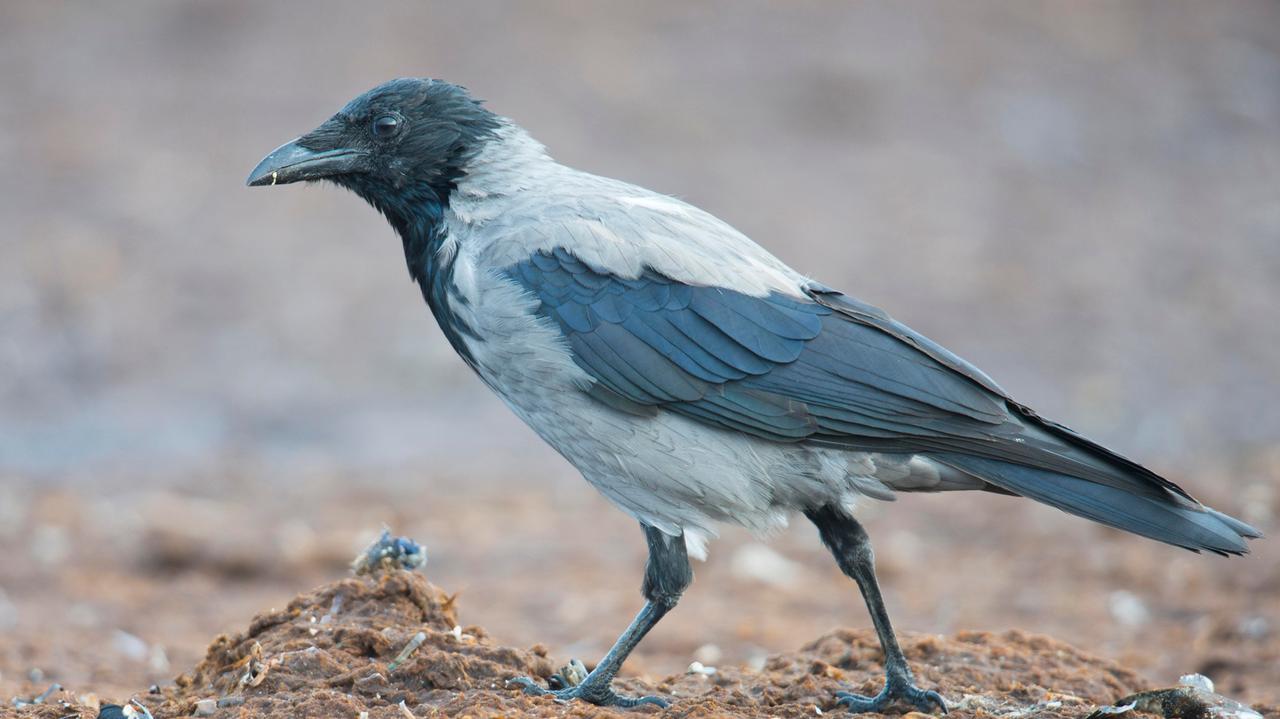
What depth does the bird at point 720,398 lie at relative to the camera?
5.03m

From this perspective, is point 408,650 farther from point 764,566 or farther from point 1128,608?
point 1128,608

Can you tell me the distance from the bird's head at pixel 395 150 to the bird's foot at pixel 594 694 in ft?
6.27

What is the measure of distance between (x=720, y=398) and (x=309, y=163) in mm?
1980

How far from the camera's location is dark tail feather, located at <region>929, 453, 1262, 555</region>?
4.76m

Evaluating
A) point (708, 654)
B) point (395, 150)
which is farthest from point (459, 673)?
point (708, 654)

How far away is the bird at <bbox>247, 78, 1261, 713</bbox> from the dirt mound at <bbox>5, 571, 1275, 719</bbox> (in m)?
0.21

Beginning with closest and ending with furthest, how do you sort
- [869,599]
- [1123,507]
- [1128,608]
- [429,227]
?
[1123,507] < [869,599] < [429,227] < [1128,608]

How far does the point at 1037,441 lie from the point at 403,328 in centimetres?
889

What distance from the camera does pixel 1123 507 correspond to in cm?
488

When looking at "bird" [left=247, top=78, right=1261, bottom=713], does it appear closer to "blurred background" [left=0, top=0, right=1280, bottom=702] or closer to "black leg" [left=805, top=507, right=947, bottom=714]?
"black leg" [left=805, top=507, right=947, bottom=714]

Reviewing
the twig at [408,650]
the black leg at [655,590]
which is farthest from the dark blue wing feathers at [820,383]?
the twig at [408,650]

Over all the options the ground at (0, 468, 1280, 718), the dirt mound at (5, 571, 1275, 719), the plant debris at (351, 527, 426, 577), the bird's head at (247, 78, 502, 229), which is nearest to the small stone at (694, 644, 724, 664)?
the ground at (0, 468, 1280, 718)

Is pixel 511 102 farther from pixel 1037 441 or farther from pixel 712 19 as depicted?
pixel 1037 441

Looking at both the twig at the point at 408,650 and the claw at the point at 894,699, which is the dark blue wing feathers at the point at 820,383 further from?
the twig at the point at 408,650
